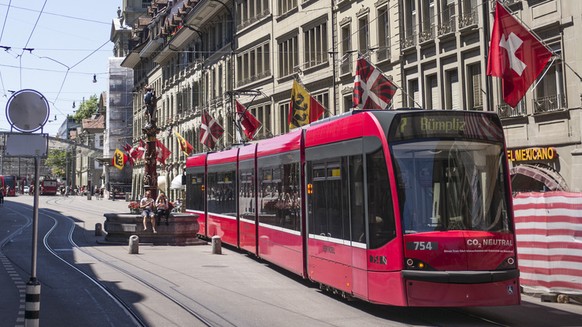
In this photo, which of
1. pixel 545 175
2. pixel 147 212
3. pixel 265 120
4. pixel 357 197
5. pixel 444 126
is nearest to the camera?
pixel 444 126

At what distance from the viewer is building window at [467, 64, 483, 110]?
24719mm

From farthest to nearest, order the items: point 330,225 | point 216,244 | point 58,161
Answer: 1. point 58,161
2. point 216,244
3. point 330,225

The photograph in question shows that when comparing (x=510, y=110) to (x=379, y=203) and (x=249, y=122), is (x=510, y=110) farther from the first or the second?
(x=379, y=203)

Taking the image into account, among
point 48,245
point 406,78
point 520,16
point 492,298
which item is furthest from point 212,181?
point 492,298

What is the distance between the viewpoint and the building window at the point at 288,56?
3959 centimetres

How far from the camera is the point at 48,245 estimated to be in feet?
85.6

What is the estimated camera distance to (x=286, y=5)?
41.2 m

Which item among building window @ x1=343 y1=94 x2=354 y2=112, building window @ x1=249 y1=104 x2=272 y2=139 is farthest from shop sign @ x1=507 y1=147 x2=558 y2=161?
building window @ x1=249 y1=104 x2=272 y2=139

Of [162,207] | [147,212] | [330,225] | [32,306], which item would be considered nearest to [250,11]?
[162,207]

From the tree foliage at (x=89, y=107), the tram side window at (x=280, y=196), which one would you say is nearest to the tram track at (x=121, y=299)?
the tram side window at (x=280, y=196)

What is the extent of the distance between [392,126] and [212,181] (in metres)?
14.4

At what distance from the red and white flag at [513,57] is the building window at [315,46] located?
20269 mm

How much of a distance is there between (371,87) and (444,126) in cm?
1037

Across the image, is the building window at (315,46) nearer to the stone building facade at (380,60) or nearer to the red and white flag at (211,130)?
the stone building facade at (380,60)
